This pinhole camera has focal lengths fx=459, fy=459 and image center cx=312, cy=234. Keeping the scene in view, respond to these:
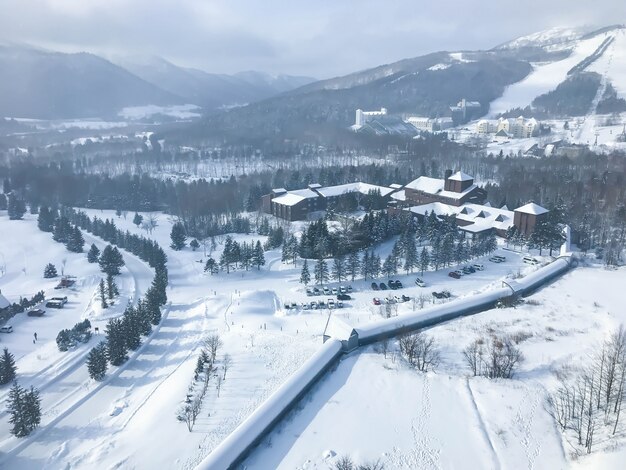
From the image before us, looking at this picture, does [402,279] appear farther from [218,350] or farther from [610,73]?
[610,73]

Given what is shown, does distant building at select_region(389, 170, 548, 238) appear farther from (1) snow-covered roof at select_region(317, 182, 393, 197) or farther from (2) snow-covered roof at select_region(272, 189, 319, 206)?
(2) snow-covered roof at select_region(272, 189, 319, 206)

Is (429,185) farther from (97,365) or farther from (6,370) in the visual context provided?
(6,370)

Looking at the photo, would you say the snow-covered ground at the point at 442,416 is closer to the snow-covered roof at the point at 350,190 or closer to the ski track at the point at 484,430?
the ski track at the point at 484,430

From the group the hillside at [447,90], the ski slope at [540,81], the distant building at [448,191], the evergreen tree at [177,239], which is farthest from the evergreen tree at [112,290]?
the ski slope at [540,81]

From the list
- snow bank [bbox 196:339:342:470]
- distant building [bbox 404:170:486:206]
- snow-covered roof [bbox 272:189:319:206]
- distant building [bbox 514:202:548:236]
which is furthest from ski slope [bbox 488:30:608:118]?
snow bank [bbox 196:339:342:470]

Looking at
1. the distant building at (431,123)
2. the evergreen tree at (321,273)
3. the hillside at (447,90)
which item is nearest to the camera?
the evergreen tree at (321,273)

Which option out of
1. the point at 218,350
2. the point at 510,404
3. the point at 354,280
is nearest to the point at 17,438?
the point at 218,350
